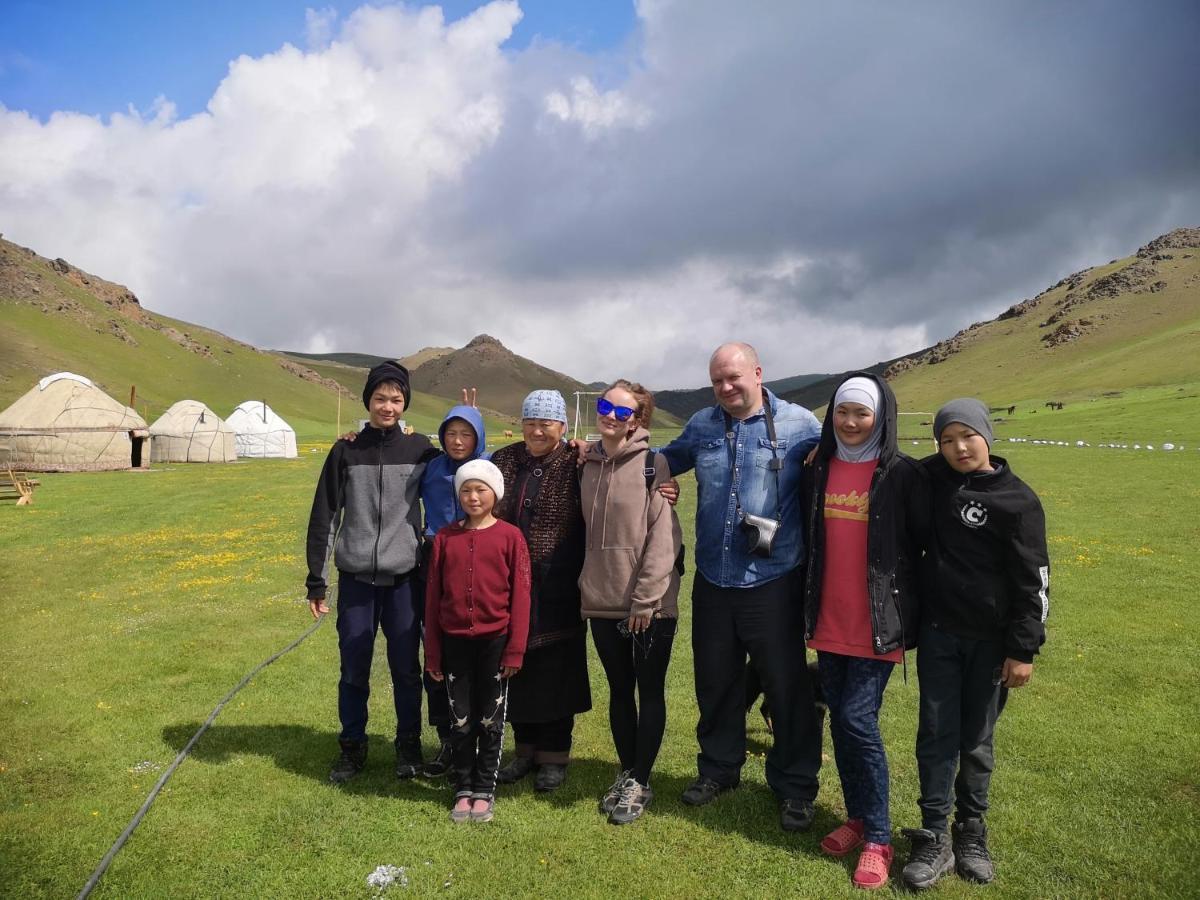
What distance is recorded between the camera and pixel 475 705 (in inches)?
198

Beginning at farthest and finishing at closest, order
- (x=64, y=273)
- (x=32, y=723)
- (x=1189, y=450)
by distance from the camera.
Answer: (x=64, y=273), (x=1189, y=450), (x=32, y=723)

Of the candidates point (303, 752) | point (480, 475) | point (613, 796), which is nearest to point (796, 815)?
point (613, 796)

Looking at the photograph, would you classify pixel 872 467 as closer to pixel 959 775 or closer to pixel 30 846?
pixel 959 775

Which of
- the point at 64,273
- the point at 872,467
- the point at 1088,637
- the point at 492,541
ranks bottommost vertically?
the point at 1088,637

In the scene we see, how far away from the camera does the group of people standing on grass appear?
420cm

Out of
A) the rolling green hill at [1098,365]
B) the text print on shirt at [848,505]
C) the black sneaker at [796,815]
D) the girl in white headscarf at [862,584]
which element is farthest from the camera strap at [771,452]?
the rolling green hill at [1098,365]

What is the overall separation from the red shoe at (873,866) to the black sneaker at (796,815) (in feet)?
1.50

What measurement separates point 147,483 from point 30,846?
31.1 m

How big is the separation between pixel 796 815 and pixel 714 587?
1.49 metres

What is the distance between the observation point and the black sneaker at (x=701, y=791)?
509cm

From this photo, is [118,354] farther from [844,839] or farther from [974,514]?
[974,514]

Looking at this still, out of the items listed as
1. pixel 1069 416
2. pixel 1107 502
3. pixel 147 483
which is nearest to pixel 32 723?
pixel 1107 502

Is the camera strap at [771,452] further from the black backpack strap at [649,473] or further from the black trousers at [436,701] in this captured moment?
the black trousers at [436,701]

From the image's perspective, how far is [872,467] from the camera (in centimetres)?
438
